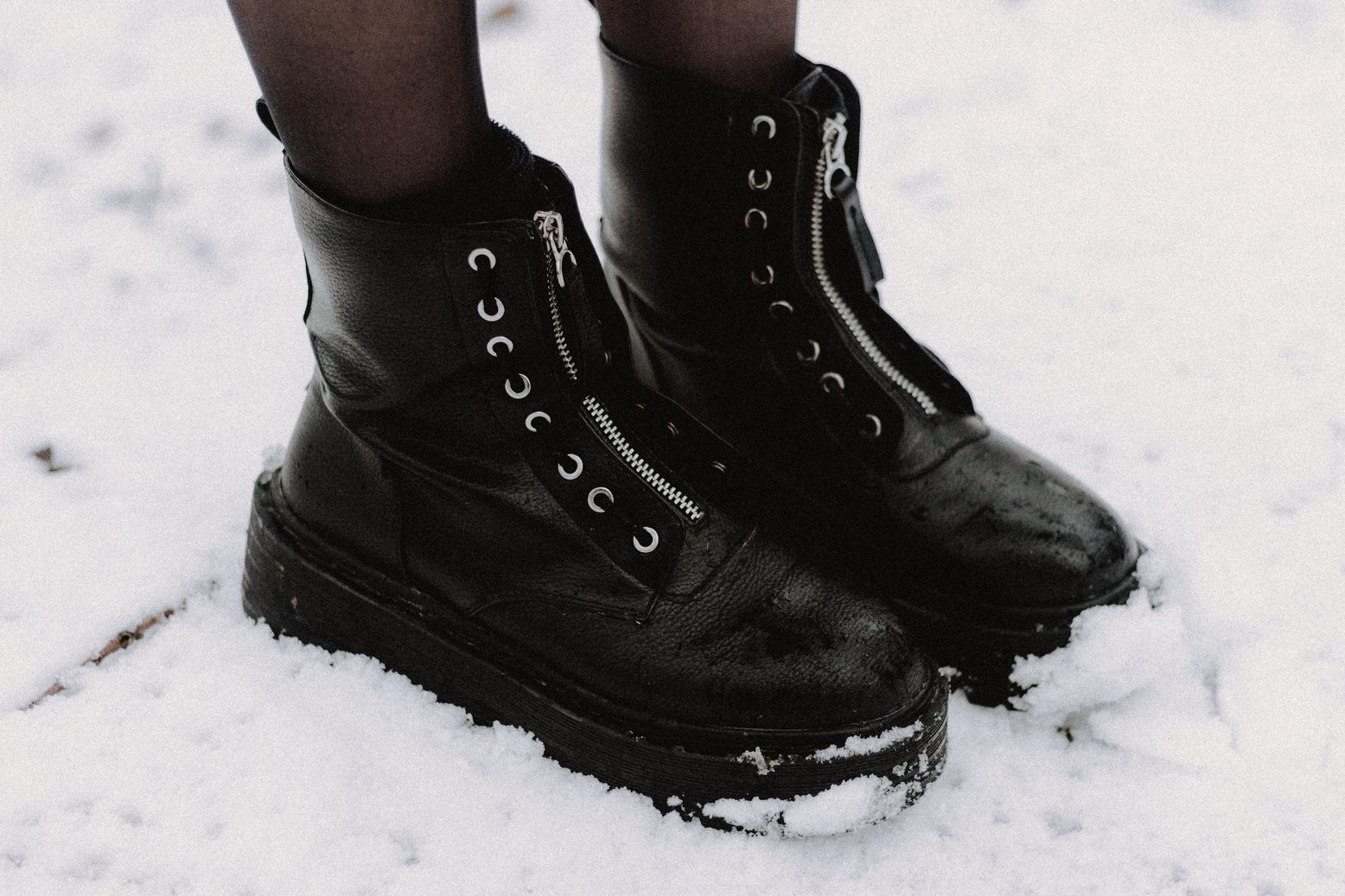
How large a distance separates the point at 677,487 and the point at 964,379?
75 cm

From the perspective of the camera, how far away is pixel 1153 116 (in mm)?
2361

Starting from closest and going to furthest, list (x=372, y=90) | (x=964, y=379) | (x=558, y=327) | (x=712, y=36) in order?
(x=372, y=90), (x=558, y=327), (x=712, y=36), (x=964, y=379)

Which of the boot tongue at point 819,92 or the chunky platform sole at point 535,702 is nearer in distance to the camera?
the chunky platform sole at point 535,702

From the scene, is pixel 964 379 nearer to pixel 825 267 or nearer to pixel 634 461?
pixel 825 267

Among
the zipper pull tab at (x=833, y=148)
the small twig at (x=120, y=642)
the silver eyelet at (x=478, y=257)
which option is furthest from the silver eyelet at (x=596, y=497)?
the small twig at (x=120, y=642)

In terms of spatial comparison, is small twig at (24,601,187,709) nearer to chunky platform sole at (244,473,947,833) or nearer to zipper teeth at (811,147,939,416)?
chunky platform sole at (244,473,947,833)

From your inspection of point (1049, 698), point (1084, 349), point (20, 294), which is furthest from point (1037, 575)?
point (20, 294)

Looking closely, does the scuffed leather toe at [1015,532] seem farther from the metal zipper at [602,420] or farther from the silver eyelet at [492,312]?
the silver eyelet at [492,312]

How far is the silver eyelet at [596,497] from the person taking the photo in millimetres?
1031

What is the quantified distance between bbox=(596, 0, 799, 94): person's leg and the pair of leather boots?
0.04 m

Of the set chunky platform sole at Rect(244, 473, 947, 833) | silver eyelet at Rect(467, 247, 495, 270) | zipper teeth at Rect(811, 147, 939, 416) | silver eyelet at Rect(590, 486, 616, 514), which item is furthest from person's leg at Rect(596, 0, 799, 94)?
chunky platform sole at Rect(244, 473, 947, 833)

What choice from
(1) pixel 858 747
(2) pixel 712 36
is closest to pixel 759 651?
(1) pixel 858 747

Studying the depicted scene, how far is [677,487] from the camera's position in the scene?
3.44 feet

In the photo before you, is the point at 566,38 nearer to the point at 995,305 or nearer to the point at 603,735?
the point at 995,305
